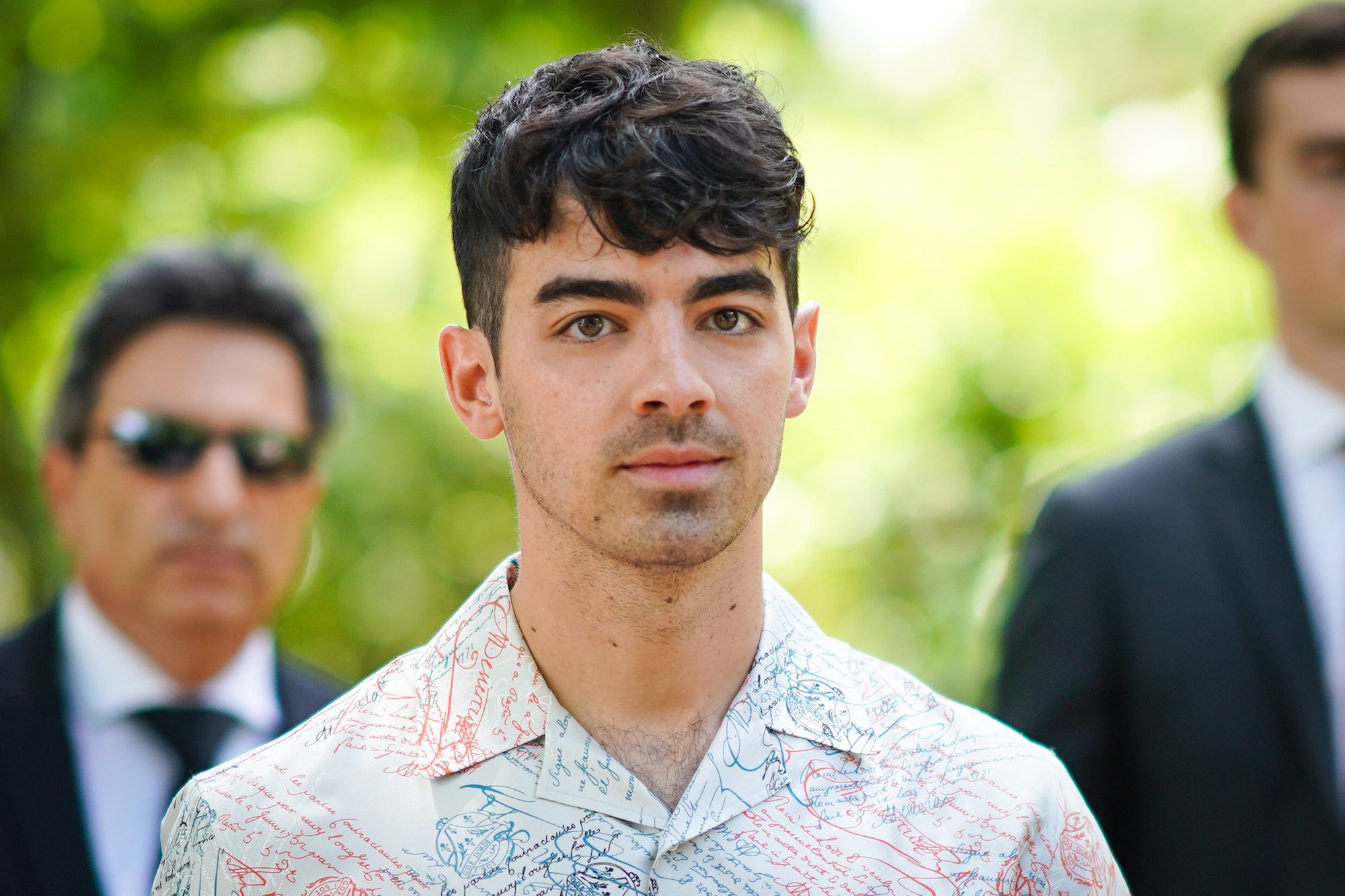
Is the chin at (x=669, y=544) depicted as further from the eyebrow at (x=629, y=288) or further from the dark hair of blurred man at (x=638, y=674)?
the eyebrow at (x=629, y=288)

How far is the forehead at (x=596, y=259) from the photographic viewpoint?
2316 millimetres

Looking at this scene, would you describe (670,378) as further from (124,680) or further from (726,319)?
(124,680)

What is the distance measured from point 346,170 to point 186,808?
680 centimetres

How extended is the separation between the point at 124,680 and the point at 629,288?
2.46m

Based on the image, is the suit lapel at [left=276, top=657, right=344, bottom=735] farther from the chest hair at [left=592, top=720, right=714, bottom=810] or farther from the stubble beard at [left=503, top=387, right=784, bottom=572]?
the stubble beard at [left=503, top=387, right=784, bottom=572]

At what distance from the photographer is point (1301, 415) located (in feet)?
12.6

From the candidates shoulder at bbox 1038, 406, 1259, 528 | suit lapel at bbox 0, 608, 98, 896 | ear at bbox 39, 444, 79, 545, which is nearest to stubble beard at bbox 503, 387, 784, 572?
shoulder at bbox 1038, 406, 1259, 528

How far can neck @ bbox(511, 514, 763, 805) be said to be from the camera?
240 cm

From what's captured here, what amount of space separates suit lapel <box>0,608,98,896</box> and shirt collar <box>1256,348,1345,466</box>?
326 cm

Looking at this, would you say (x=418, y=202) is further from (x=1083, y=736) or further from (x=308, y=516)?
(x=1083, y=736)

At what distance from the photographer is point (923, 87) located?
9641mm

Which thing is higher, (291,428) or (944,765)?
(291,428)

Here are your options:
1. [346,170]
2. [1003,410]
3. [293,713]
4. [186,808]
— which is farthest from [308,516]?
[1003,410]

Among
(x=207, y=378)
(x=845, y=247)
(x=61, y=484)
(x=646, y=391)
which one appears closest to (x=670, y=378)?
(x=646, y=391)
